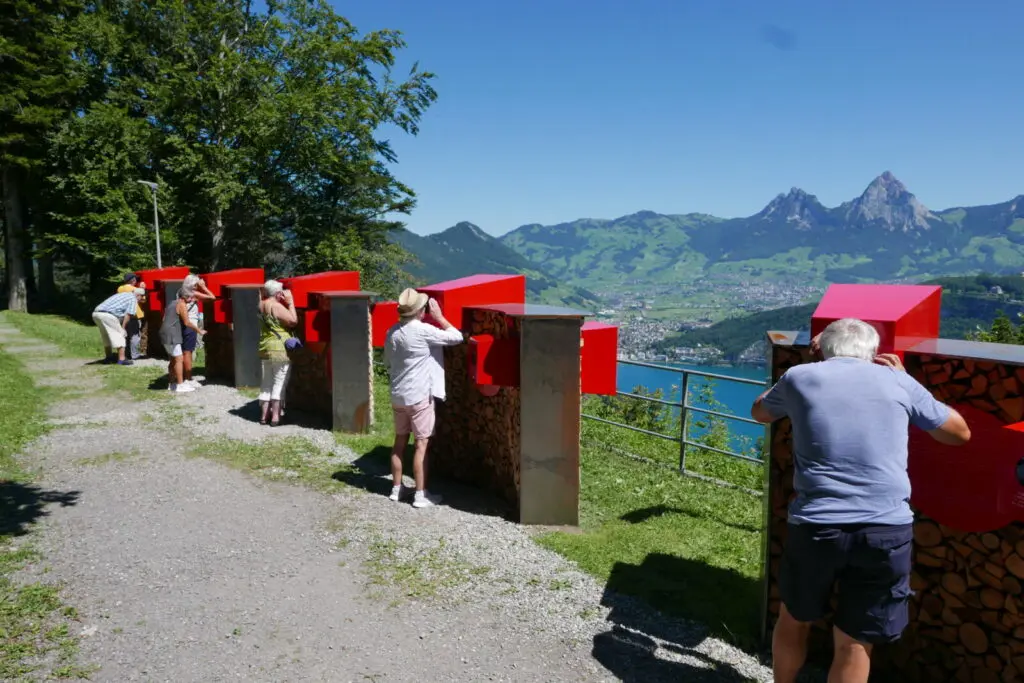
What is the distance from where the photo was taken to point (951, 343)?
12.3ft

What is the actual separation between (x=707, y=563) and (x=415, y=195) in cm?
3199

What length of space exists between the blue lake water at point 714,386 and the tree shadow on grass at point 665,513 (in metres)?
0.84

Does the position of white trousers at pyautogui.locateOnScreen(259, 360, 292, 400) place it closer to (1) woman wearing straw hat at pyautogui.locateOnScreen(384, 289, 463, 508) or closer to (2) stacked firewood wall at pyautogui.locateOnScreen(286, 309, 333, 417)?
(2) stacked firewood wall at pyautogui.locateOnScreen(286, 309, 333, 417)

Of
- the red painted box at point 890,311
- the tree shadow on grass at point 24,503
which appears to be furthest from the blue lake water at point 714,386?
the tree shadow on grass at point 24,503

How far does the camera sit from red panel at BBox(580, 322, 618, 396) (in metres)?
5.94

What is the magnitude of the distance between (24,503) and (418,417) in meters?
3.41

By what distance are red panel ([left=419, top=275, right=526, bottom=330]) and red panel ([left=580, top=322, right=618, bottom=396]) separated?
1.28m

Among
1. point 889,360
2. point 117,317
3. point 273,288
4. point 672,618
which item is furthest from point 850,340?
point 117,317

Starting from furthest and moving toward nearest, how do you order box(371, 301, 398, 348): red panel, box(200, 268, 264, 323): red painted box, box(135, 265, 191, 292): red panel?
box(135, 265, 191, 292): red panel
box(200, 268, 264, 323): red painted box
box(371, 301, 398, 348): red panel

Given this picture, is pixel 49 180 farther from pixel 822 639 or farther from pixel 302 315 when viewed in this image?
pixel 822 639

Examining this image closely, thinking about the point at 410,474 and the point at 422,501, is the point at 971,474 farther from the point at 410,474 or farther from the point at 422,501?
the point at 410,474

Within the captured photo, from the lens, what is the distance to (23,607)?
4.34m

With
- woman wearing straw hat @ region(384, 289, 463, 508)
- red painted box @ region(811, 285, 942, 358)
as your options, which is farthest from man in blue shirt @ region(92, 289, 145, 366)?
red painted box @ region(811, 285, 942, 358)

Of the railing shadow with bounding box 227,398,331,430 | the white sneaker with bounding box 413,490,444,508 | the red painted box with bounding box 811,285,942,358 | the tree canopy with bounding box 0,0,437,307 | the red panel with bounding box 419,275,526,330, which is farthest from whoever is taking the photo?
the tree canopy with bounding box 0,0,437,307
